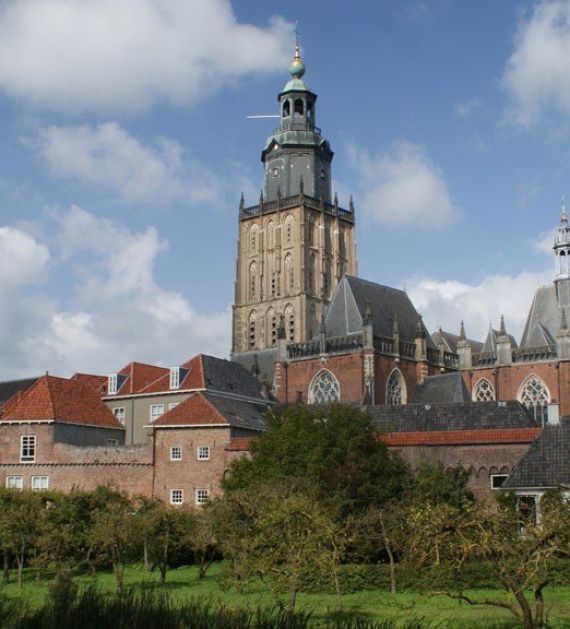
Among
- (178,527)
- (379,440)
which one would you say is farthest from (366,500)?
(178,527)

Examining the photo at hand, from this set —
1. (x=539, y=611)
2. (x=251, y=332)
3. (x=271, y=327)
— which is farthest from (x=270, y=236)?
(x=539, y=611)

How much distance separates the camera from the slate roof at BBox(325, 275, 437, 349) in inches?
2667

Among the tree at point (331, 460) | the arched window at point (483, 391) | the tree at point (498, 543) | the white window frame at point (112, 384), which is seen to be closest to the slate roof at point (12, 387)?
the white window frame at point (112, 384)

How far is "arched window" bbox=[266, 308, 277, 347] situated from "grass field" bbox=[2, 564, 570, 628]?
5282 centimetres

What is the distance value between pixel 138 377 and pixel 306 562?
35522 mm

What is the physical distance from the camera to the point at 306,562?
25750mm

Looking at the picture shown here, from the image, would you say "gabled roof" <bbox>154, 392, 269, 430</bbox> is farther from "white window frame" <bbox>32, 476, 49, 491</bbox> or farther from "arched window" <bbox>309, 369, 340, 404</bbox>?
"arched window" <bbox>309, 369, 340, 404</bbox>

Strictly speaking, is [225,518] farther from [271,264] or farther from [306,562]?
[271,264]

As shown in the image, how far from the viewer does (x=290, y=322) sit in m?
91.9

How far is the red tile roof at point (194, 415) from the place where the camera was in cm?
4831

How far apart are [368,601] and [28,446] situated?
27.1 metres

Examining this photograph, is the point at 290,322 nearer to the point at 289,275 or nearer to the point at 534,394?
the point at 289,275

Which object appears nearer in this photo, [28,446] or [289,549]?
[289,549]

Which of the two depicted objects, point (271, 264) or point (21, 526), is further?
point (271, 264)
